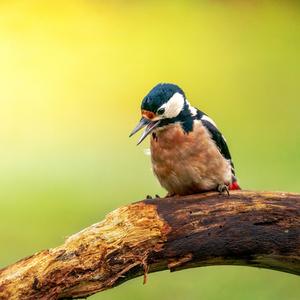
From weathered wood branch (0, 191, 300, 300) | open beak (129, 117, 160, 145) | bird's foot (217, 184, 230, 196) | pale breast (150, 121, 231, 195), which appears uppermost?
open beak (129, 117, 160, 145)

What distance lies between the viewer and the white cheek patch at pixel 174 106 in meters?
2.34

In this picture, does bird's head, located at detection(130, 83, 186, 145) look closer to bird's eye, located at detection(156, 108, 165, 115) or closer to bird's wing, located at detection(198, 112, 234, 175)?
bird's eye, located at detection(156, 108, 165, 115)

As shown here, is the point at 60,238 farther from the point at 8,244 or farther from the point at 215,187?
the point at 215,187

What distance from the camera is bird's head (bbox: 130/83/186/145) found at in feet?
7.59

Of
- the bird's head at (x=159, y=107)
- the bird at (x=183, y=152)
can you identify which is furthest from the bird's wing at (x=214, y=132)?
the bird's head at (x=159, y=107)

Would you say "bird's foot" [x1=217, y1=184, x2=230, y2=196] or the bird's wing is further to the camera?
the bird's wing

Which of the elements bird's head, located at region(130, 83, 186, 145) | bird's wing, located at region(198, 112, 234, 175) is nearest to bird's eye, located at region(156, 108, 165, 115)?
Answer: bird's head, located at region(130, 83, 186, 145)

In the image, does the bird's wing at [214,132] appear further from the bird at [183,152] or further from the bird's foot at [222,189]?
the bird's foot at [222,189]

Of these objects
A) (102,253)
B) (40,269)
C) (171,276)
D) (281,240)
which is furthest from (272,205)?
(171,276)

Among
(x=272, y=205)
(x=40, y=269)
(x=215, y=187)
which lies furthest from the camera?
(x=215, y=187)

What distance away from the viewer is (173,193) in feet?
8.09

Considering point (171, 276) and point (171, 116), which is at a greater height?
point (171, 116)

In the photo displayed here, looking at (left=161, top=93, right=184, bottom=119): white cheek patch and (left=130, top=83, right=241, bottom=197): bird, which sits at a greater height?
(left=161, top=93, right=184, bottom=119): white cheek patch

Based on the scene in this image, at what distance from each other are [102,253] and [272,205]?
1.53 ft
